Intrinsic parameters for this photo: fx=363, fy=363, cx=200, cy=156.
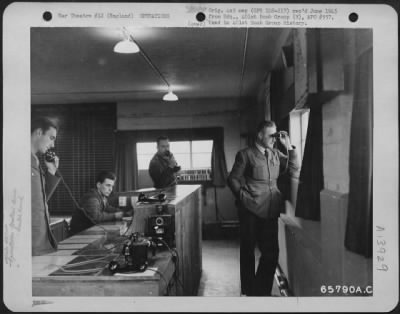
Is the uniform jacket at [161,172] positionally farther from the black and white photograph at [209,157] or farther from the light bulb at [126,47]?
the light bulb at [126,47]

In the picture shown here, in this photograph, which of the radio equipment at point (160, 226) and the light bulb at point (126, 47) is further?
the radio equipment at point (160, 226)

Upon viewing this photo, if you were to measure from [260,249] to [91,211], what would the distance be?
1.31 ft

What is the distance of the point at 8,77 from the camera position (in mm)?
770

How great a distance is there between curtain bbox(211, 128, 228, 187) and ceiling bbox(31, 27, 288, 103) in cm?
10

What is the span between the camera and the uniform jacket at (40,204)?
78 cm

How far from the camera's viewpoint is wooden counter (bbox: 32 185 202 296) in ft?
2.44

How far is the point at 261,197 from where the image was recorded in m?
0.81

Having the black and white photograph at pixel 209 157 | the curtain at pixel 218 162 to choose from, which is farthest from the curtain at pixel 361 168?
the curtain at pixel 218 162

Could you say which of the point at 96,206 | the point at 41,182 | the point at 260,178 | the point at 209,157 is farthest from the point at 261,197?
the point at 41,182

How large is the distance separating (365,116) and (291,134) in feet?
0.50

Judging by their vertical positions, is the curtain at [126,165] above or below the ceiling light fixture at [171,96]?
below

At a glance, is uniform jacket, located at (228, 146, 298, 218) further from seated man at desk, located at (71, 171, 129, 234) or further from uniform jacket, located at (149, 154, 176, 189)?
seated man at desk, located at (71, 171, 129, 234)

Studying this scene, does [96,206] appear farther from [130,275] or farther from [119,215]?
[130,275]

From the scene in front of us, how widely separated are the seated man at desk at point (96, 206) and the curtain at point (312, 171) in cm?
42
